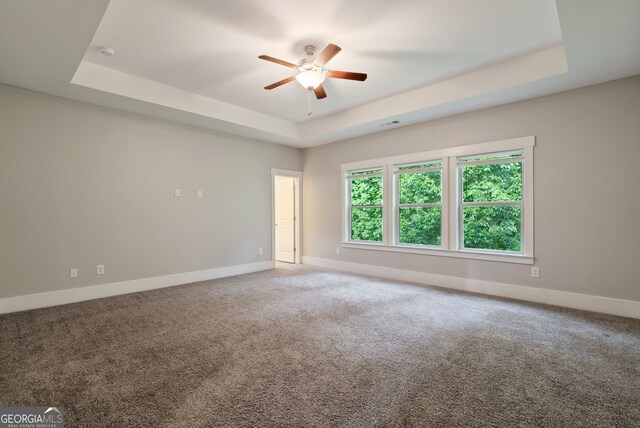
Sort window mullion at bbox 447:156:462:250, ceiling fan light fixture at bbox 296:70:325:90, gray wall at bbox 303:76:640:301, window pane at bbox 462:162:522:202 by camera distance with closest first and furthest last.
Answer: ceiling fan light fixture at bbox 296:70:325:90
gray wall at bbox 303:76:640:301
window pane at bbox 462:162:522:202
window mullion at bbox 447:156:462:250

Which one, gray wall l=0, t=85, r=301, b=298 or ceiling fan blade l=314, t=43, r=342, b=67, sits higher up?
ceiling fan blade l=314, t=43, r=342, b=67

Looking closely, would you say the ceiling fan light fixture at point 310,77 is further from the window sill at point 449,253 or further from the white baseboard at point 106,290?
the white baseboard at point 106,290

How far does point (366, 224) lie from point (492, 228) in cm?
221

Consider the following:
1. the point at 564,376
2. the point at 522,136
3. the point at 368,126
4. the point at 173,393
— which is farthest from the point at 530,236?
the point at 173,393

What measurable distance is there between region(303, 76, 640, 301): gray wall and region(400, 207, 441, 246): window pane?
0.46m

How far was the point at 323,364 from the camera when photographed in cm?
235

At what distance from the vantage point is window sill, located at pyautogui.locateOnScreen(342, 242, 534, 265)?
13.5 ft

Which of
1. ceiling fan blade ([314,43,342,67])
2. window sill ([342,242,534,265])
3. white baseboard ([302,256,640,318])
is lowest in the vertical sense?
white baseboard ([302,256,640,318])

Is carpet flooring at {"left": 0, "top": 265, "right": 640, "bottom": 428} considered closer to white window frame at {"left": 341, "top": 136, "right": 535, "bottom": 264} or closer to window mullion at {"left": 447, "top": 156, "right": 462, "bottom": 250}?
white window frame at {"left": 341, "top": 136, "right": 535, "bottom": 264}

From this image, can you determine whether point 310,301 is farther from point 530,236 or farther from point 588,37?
point 588,37

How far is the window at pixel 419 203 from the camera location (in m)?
4.98

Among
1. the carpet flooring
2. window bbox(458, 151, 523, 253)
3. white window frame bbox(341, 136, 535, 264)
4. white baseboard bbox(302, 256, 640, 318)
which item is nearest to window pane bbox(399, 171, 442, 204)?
white window frame bbox(341, 136, 535, 264)

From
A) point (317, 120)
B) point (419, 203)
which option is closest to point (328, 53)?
point (317, 120)

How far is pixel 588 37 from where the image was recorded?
8.51 feet
